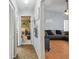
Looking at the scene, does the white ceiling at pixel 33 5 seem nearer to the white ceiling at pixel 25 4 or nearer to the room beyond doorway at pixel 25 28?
the white ceiling at pixel 25 4

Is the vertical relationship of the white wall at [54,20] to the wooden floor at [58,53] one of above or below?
above

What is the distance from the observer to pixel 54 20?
11625mm

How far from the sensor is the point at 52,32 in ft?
36.2

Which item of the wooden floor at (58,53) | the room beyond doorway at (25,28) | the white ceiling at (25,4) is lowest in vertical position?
the wooden floor at (58,53)

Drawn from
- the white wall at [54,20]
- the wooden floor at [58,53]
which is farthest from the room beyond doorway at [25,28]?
the wooden floor at [58,53]

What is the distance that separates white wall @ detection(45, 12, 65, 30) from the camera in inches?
451

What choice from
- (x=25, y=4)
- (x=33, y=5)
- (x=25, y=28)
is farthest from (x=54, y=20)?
(x=25, y=4)

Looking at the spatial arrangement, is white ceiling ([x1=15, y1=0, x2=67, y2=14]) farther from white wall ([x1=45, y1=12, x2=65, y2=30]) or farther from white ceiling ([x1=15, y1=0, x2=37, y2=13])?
white wall ([x1=45, y1=12, x2=65, y2=30])

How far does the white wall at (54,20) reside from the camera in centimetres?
1147

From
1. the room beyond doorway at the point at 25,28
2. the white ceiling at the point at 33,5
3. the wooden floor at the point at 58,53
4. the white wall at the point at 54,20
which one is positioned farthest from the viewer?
the white wall at the point at 54,20

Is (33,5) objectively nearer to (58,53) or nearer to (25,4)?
(25,4)
